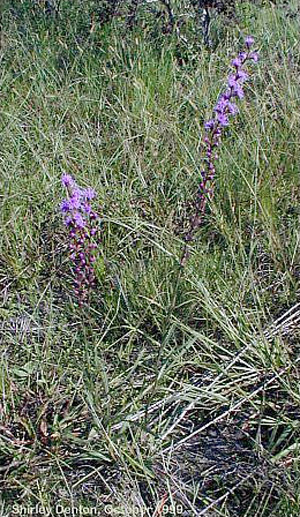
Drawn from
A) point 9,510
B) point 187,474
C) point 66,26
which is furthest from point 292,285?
point 66,26

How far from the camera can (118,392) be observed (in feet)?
6.10

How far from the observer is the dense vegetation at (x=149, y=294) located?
5.44 feet

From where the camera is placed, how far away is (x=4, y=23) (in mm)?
4246

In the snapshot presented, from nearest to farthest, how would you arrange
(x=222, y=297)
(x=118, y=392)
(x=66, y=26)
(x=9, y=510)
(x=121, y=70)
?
(x=9, y=510), (x=118, y=392), (x=222, y=297), (x=121, y=70), (x=66, y=26)

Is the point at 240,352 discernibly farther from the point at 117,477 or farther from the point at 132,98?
the point at 132,98

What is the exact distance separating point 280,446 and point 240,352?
28 centimetres

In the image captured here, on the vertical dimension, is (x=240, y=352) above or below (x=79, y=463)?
above

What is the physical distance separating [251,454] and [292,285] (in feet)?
2.23

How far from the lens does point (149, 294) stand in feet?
7.09

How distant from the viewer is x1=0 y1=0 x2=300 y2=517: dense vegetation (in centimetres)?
166

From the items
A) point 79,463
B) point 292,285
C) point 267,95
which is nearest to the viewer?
point 79,463

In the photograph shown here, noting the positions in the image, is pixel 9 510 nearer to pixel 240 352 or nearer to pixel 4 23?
pixel 240 352

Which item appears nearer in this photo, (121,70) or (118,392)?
(118,392)

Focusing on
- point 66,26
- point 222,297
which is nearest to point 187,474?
point 222,297
